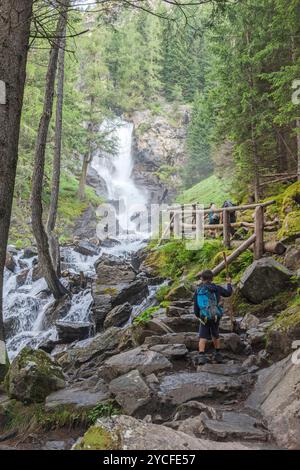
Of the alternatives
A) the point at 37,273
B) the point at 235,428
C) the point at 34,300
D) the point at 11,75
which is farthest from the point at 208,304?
the point at 37,273

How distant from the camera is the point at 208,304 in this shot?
255 inches

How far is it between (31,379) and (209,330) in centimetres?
288

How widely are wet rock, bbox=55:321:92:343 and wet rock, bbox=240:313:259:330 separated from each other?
199 inches

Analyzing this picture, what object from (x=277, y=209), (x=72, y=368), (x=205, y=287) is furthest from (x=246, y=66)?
(x=72, y=368)

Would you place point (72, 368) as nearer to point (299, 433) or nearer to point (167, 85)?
point (299, 433)

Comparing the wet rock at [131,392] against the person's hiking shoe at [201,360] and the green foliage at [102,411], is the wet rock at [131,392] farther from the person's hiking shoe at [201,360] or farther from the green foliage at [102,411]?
the person's hiking shoe at [201,360]

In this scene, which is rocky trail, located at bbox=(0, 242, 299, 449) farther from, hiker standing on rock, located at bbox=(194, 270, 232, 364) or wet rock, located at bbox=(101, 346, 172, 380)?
hiker standing on rock, located at bbox=(194, 270, 232, 364)

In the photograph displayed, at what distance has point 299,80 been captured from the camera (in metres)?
9.62

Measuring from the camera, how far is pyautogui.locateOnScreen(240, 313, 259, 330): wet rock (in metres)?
7.43

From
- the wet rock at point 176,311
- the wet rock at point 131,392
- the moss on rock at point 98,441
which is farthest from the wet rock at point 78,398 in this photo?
the wet rock at point 176,311

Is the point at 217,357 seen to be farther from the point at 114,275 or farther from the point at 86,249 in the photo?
the point at 86,249

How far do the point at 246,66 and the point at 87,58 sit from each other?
750 inches

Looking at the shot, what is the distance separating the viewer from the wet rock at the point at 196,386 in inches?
199

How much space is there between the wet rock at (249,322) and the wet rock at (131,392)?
2856 millimetres
